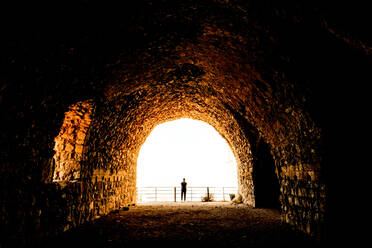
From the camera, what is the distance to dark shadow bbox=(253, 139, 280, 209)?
932 cm

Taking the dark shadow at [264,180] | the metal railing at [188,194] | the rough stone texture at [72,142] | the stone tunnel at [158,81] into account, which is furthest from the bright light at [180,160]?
the rough stone texture at [72,142]

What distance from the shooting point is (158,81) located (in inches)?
281

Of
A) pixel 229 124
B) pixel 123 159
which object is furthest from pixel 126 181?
pixel 229 124

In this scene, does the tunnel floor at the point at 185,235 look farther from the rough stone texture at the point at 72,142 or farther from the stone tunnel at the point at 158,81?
the rough stone texture at the point at 72,142

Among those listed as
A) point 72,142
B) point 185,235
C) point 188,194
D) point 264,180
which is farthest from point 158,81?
point 188,194

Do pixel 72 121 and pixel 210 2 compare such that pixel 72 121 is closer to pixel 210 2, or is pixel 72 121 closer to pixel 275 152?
pixel 210 2

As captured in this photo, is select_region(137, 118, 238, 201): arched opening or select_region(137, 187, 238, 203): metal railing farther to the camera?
select_region(137, 118, 238, 201): arched opening

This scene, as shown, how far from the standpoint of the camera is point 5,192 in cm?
327

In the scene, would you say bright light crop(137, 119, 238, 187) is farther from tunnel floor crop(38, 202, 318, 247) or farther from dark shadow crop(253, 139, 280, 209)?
tunnel floor crop(38, 202, 318, 247)

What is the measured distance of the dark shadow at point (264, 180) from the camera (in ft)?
30.6

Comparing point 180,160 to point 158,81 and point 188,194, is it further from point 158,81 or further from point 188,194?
point 158,81

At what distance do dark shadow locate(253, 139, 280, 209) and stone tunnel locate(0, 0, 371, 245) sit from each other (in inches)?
107

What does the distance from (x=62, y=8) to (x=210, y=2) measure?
197 cm

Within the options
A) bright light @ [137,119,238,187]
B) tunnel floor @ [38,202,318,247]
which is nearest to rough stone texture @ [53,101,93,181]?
tunnel floor @ [38,202,318,247]
